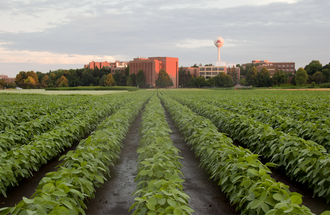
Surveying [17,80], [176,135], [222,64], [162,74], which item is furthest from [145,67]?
[176,135]

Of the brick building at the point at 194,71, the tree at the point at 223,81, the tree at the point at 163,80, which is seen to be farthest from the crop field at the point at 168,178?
the brick building at the point at 194,71

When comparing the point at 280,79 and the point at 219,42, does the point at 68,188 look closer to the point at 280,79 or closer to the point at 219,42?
the point at 280,79

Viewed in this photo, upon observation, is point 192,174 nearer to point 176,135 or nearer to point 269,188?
point 269,188

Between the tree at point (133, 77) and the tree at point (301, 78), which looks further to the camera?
the tree at point (133, 77)

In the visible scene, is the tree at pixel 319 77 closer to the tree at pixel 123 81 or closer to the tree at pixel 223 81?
the tree at pixel 223 81

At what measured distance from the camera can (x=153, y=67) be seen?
114m

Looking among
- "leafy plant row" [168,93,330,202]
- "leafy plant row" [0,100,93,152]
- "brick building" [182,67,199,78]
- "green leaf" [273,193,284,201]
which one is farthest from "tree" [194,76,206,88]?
"green leaf" [273,193,284,201]

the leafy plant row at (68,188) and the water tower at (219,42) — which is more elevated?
the water tower at (219,42)

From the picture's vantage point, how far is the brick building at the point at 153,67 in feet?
374

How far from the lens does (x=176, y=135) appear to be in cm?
998

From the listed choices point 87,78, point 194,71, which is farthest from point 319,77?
point 87,78

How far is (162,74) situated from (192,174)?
10623 centimetres

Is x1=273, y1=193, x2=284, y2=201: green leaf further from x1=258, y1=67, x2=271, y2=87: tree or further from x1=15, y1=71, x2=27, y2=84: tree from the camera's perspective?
x1=15, y1=71, x2=27, y2=84: tree

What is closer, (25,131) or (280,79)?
(25,131)
